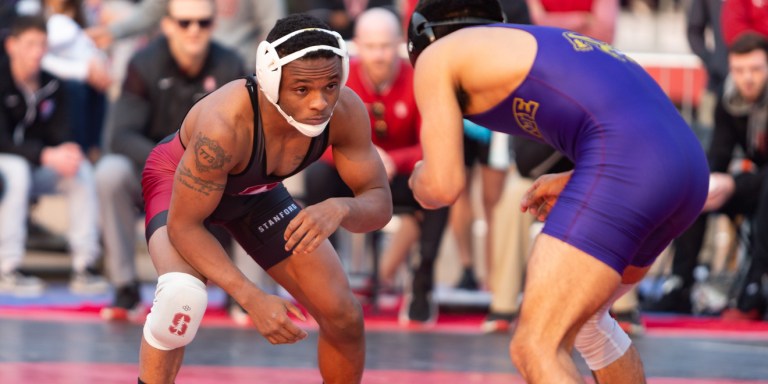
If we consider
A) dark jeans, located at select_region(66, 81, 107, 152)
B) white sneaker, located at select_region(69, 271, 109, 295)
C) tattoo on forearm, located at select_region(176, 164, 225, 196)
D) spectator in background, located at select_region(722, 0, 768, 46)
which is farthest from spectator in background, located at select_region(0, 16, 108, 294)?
tattoo on forearm, located at select_region(176, 164, 225, 196)

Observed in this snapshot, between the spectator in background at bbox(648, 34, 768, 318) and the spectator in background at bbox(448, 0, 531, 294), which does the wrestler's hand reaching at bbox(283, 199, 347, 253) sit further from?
the spectator in background at bbox(648, 34, 768, 318)

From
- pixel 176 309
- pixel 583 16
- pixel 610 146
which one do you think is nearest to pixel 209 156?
pixel 176 309

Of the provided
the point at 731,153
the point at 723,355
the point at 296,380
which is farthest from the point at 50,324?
the point at 731,153

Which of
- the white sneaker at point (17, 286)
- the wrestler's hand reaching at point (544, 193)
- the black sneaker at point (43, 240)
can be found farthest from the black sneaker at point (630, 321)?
the black sneaker at point (43, 240)

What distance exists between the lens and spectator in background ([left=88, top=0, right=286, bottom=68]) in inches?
341

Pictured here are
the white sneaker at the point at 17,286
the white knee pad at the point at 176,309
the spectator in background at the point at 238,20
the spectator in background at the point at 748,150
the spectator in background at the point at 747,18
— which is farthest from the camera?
the spectator in background at the point at 238,20

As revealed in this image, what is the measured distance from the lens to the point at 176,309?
4.27 m

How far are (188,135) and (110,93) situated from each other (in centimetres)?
656

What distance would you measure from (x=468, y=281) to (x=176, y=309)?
4733 millimetres

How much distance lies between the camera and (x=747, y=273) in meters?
7.93

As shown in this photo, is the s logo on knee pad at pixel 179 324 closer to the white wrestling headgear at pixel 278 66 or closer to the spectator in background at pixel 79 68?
the white wrestling headgear at pixel 278 66

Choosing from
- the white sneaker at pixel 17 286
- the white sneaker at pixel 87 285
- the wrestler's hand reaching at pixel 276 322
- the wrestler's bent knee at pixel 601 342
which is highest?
the wrestler's hand reaching at pixel 276 322

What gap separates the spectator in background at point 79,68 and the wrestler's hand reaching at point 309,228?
5.17m

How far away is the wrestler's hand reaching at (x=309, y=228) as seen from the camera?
402cm
